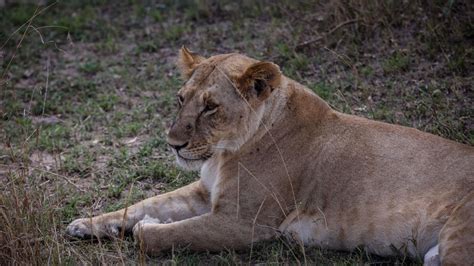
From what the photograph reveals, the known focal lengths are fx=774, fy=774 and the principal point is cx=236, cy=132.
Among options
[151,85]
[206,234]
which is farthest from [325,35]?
[206,234]

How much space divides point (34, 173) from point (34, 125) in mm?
1329

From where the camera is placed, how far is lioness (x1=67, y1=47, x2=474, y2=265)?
437 centimetres

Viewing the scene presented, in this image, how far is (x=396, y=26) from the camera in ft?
25.5

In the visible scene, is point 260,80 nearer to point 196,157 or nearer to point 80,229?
point 196,157

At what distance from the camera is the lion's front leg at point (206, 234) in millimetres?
4598

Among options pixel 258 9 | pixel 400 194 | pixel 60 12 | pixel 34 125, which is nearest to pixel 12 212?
pixel 400 194

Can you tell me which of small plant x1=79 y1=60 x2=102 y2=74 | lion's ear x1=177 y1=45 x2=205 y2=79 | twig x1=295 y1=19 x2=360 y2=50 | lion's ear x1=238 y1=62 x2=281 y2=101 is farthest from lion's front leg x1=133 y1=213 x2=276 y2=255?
small plant x1=79 y1=60 x2=102 y2=74

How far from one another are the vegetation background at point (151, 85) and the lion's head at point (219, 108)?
640 millimetres

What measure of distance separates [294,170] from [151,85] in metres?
3.37

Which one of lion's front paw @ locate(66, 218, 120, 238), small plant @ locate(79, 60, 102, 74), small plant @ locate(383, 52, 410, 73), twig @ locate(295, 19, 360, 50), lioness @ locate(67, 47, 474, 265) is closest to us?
lioness @ locate(67, 47, 474, 265)

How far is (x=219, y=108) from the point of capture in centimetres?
462

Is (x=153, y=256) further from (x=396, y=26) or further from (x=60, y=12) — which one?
(x=60, y=12)

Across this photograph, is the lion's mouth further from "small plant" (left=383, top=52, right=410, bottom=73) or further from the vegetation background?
"small plant" (left=383, top=52, right=410, bottom=73)

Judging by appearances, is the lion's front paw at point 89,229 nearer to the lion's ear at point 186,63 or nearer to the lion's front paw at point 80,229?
the lion's front paw at point 80,229
